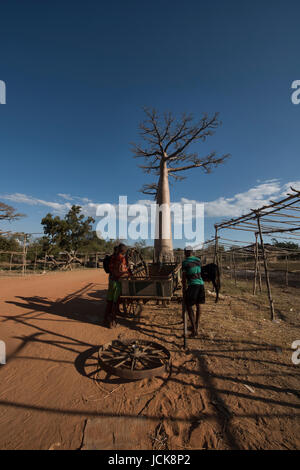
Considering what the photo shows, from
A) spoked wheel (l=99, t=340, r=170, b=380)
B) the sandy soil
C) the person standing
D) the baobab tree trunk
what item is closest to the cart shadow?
the person standing

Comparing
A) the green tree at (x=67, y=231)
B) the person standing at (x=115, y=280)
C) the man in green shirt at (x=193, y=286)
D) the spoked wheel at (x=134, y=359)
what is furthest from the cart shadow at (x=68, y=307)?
the green tree at (x=67, y=231)

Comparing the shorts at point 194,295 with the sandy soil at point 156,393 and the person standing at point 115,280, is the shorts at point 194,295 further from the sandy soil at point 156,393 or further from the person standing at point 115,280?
the person standing at point 115,280

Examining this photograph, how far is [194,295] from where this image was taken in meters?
3.69

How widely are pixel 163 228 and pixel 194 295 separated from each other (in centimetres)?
524

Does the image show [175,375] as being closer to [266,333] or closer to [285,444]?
[285,444]

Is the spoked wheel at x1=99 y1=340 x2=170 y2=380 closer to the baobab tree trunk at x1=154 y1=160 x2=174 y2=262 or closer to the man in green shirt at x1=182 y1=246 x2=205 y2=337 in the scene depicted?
the man in green shirt at x1=182 y1=246 x2=205 y2=337

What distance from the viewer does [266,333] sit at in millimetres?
3914

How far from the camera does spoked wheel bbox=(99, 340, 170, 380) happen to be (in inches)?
96.5

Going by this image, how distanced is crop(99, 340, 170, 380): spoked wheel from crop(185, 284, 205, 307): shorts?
3.20 feet

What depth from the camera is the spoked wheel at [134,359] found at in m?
2.45

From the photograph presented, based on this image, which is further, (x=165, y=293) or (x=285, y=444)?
(x=165, y=293)

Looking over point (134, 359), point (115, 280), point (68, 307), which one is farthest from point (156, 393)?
point (68, 307)
